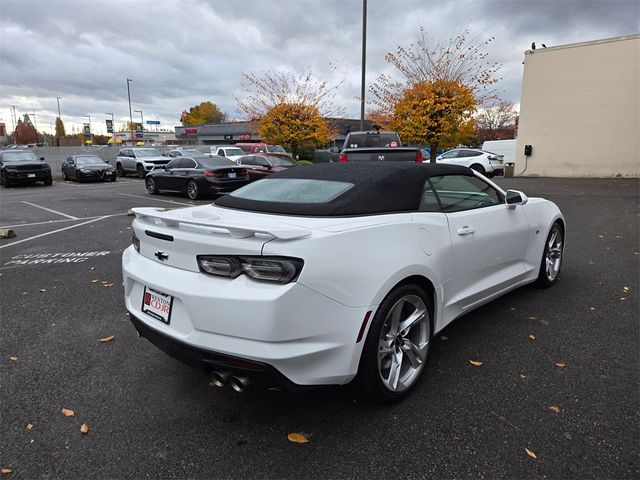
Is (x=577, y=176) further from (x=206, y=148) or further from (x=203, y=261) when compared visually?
(x=206, y=148)

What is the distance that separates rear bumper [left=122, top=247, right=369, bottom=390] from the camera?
2.16 meters

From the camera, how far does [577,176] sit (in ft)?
65.7

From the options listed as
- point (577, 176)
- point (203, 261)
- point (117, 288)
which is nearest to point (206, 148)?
point (577, 176)

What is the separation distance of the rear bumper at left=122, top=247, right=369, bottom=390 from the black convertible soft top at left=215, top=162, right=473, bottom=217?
27.9 inches

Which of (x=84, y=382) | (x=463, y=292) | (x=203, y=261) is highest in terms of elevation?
(x=203, y=261)

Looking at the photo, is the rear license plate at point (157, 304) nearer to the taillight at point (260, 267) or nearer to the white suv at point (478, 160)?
the taillight at point (260, 267)

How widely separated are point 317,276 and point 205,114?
352 ft

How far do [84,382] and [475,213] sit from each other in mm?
3128

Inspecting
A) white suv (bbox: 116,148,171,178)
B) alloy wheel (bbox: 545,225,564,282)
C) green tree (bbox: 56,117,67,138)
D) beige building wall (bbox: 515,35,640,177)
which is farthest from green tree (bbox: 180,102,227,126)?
alloy wheel (bbox: 545,225,564,282)

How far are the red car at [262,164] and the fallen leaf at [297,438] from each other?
501 inches

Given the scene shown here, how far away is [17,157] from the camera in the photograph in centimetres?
2155

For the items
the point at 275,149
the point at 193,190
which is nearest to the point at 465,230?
the point at 193,190

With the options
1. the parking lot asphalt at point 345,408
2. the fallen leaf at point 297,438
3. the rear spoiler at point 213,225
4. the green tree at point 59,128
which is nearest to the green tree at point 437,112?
the parking lot asphalt at point 345,408

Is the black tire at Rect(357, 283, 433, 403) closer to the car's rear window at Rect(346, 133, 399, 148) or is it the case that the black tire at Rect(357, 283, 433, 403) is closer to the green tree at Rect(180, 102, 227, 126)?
the car's rear window at Rect(346, 133, 399, 148)
